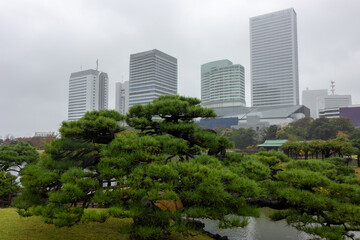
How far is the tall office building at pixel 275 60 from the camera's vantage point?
289 feet

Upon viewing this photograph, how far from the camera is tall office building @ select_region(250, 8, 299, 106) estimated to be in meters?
87.9

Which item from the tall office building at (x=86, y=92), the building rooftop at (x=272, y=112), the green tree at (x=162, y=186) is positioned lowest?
the green tree at (x=162, y=186)

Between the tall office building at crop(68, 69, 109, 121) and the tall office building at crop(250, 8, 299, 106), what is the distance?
199ft

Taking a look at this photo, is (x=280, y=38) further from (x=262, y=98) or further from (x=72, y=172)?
(x=72, y=172)

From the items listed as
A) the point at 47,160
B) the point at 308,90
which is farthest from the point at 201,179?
the point at 308,90

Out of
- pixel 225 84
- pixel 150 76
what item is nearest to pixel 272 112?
pixel 225 84

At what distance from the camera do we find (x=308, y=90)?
153 metres

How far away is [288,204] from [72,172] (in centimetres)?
364

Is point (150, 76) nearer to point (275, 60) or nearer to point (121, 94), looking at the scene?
point (121, 94)

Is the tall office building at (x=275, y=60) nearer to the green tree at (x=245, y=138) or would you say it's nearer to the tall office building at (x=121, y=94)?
the green tree at (x=245, y=138)

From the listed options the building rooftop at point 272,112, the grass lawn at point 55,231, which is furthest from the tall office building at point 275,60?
the grass lawn at point 55,231

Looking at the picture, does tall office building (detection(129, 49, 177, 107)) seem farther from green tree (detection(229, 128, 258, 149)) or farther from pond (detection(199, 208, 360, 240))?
pond (detection(199, 208, 360, 240))

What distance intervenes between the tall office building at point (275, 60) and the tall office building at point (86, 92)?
199 feet

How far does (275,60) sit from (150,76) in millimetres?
50263
